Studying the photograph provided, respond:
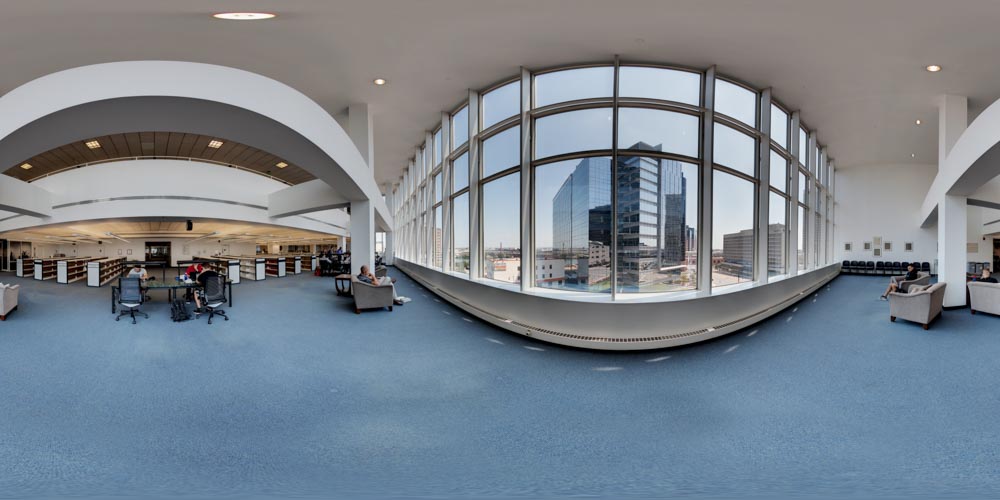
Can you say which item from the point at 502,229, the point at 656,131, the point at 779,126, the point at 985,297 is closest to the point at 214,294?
the point at 502,229

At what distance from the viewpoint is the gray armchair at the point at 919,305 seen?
20.6 ft

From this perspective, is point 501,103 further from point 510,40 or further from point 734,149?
point 734,149

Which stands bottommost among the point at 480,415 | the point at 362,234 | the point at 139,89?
the point at 480,415

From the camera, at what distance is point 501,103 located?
741cm

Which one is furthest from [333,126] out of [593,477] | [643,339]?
[593,477]

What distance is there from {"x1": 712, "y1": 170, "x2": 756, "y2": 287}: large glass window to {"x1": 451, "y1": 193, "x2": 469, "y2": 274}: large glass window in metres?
4.82

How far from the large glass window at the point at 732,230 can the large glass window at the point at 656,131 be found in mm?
846

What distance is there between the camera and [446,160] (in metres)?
9.91

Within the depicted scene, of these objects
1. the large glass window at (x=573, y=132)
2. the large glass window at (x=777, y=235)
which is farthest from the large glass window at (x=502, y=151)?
the large glass window at (x=777, y=235)

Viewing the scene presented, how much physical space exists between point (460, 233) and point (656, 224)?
4.65m

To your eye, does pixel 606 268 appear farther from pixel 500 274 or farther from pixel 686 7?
pixel 686 7

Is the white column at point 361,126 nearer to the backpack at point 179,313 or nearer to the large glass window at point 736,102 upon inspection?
the backpack at point 179,313

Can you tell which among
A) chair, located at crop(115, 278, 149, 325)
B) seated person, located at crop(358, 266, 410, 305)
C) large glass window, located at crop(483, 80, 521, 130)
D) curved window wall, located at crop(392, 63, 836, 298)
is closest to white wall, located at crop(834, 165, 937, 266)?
curved window wall, located at crop(392, 63, 836, 298)

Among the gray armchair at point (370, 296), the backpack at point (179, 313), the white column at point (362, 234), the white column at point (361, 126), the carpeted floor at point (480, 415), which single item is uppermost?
the white column at point (361, 126)
